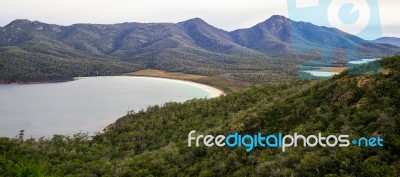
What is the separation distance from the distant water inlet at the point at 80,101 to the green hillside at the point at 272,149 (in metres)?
32.7

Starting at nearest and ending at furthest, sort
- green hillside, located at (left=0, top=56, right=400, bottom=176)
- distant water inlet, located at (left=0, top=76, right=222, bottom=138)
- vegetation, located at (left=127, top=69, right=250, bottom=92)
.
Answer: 1. green hillside, located at (left=0, top=56, right=400, bottom=176)
2. distant water inlet, located at (left=0, top=76, right=222, bottom=138)
3. vegetation, located at (left=127, top=69, right=250, bottom=92)

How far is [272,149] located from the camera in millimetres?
28281

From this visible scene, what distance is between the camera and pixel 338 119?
87.1ft

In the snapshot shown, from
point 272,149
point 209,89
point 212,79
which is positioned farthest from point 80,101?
point 272,149

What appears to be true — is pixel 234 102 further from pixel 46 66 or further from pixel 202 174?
pixel 46 66

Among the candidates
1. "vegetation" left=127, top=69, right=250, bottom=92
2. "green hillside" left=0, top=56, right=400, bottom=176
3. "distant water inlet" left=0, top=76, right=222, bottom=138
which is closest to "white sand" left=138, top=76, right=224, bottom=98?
"distant water inlet" left=0, top=76, right=222, bottom=138

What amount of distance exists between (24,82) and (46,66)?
27208mm

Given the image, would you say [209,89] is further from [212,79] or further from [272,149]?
[272,149]

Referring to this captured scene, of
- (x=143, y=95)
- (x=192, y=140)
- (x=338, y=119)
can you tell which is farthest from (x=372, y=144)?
(x=143, y=95)

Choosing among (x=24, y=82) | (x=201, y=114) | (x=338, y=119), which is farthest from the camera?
(x=24, y=82)

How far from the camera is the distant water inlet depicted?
8553 centimetres

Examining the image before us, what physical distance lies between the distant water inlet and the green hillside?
107ft

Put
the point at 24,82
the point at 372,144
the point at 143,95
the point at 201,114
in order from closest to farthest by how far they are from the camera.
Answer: the point at 372,144 → the point at 201,114 → the point at 143,95 → the point at 24,82

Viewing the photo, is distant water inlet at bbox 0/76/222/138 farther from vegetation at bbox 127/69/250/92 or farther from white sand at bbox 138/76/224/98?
vegetation at bbox 127/69/250/92
